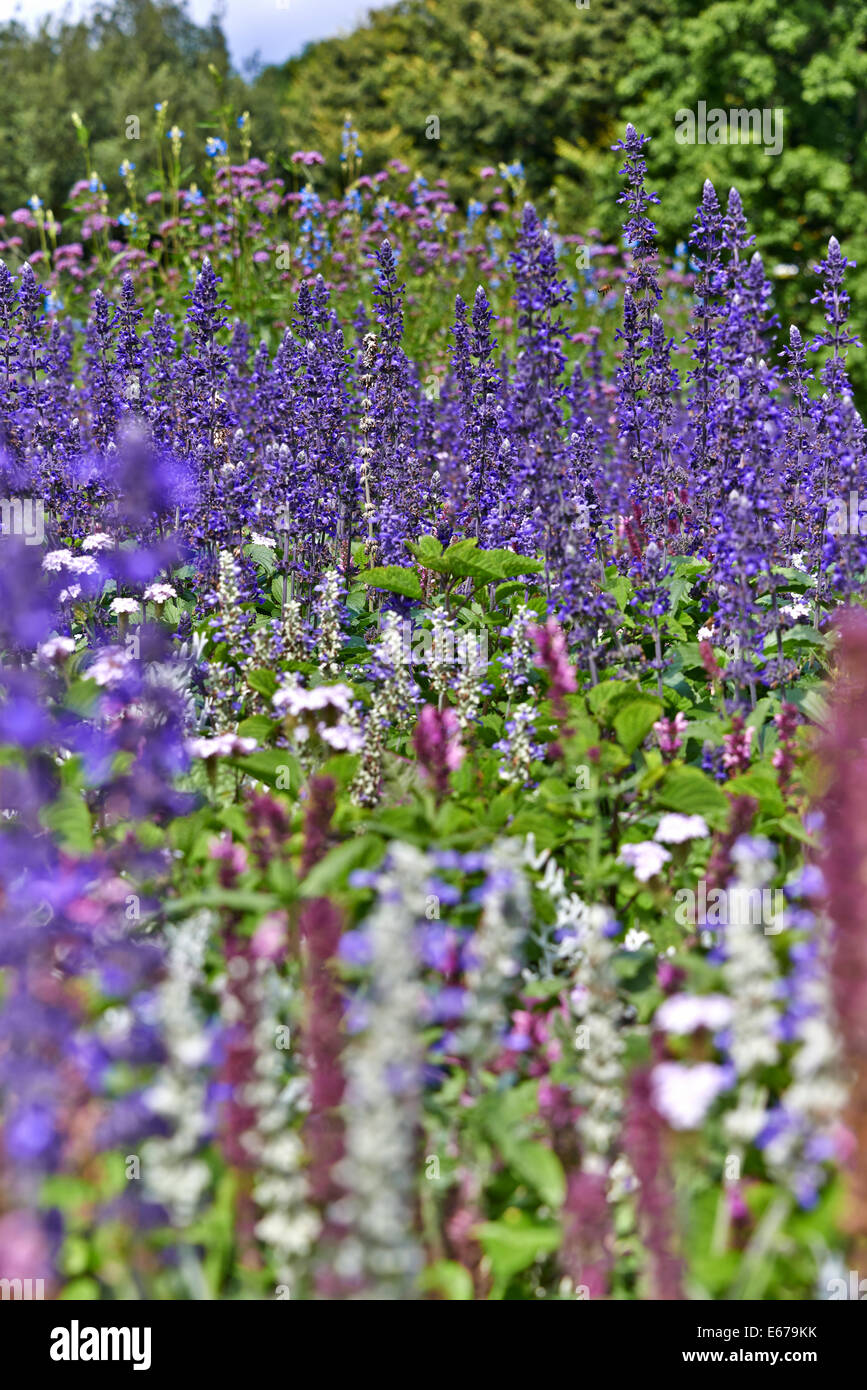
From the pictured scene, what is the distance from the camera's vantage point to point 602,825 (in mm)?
3916

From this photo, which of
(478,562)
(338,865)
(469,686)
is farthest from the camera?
(478,562)

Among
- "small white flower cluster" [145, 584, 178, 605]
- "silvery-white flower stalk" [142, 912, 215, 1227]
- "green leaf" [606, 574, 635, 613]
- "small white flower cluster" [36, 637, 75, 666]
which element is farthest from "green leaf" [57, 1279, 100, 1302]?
"green leaf" [606, 574, 635, 613]

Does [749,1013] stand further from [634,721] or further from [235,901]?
[634,721]

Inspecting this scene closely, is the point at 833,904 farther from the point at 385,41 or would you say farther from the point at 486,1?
the point at 385,41

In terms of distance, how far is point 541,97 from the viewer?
97.5ft

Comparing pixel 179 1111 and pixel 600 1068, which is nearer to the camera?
pixel 179 1111

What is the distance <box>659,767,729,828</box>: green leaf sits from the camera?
367cm

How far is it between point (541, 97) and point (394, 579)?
92.3 ft

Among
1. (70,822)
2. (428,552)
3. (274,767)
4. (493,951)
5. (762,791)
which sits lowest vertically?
(493,951)

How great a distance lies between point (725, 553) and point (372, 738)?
61.9 inches

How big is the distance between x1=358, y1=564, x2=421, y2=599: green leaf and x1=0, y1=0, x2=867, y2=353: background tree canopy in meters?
6.60

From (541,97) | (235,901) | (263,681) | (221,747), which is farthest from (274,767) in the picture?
(541,97)

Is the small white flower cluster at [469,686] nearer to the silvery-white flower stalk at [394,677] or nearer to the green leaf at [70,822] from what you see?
the silvery-white flower stalk at [394,677]

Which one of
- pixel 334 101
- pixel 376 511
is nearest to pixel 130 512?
pixel 376 511
